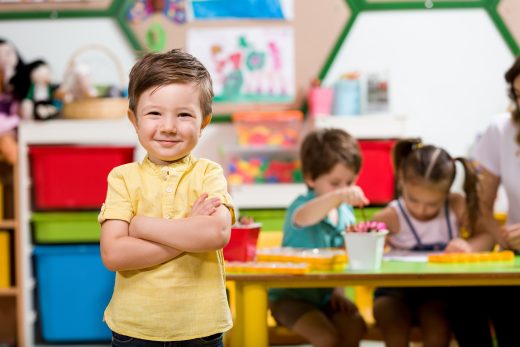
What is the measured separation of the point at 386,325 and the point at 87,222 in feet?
5.75

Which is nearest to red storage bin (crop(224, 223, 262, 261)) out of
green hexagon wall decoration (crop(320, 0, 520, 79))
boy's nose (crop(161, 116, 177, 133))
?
boy's nose (crop(161, 116, 177, 133))

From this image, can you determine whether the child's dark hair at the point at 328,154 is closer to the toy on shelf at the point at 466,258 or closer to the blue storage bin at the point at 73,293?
the toy on shelf at the point at 466,258

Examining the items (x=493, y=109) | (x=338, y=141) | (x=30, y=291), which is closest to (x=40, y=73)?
(x=30, y=291)

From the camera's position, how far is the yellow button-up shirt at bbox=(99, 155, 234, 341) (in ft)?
4.42

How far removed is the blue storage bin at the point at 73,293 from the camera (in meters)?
3.61

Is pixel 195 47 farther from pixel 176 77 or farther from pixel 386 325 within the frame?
pixel 176 77

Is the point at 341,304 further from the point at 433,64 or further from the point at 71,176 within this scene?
the point at 433,64

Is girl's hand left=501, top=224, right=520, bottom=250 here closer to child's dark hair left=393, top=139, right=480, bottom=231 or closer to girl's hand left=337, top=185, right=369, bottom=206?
child's dark hair left=393, top=139, right=480, bottom=231

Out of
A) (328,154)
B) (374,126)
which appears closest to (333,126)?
(374,126)

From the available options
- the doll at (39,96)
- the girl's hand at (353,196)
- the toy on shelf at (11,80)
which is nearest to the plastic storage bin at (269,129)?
the doll at (39,96)

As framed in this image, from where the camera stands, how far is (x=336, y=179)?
7.89 ft

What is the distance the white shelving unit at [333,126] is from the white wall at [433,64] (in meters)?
0.35

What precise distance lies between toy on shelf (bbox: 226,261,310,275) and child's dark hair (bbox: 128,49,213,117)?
0.58 metres

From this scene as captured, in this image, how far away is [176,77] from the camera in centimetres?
135
